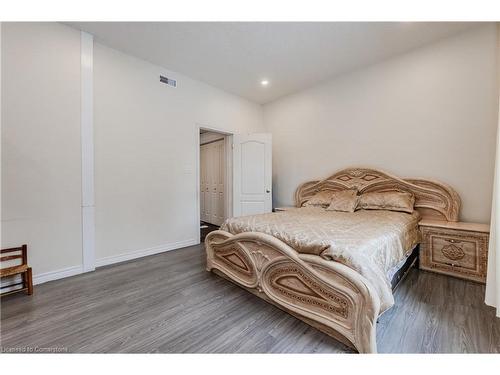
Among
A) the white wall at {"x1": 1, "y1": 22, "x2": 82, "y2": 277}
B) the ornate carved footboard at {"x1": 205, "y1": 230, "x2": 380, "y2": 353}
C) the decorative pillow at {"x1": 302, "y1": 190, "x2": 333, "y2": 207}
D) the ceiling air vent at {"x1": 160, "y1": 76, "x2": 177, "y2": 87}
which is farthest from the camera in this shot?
the decorative pillow at {"x1": 302, "y1": 190, "x2": 333, "y2": 207}

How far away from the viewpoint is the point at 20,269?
193 centimetres

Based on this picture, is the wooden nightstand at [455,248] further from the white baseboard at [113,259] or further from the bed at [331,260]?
the white baseboard at [113,259]

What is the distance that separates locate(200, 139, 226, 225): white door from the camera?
505 centimetres

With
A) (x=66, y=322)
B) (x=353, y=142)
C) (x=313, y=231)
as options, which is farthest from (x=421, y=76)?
(x=66, y=322)

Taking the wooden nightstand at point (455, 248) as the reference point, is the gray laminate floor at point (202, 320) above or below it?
below

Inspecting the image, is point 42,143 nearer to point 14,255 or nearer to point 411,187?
point 14,255

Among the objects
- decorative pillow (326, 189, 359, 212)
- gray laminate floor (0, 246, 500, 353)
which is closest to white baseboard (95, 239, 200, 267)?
gray laminate floor (0, 246, 500, 353)

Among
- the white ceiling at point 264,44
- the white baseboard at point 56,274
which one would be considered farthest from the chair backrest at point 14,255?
the white ceiling at point 264,44

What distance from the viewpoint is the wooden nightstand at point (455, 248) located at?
2.16 meters

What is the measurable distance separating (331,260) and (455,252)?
6.17 feet

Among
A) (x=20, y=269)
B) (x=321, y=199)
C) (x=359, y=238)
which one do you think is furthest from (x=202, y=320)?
(x=321, y=199)

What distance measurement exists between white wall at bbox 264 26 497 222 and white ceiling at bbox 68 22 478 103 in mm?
236

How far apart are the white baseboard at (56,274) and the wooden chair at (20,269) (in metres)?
0.17

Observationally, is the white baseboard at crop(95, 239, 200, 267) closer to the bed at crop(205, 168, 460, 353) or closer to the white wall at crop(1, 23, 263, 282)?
the white wall at crop(1, 23, 263, 282)
